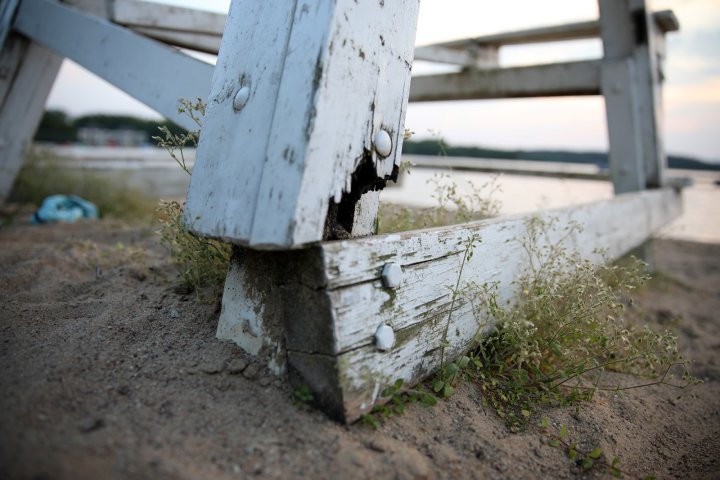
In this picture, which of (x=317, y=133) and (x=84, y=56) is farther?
(x=84, y=56)

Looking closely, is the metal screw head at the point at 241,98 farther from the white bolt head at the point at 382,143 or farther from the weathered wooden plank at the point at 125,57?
the weathered wooden plank at the point at 125,57

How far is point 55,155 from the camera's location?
15.4ft

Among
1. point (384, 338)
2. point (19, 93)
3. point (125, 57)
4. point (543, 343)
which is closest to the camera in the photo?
point (384, 338)

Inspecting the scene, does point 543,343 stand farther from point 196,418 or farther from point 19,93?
point 19,93

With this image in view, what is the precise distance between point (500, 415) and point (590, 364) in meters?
0.75

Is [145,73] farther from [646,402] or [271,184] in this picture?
[646,402]

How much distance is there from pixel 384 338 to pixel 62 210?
3.58 metres

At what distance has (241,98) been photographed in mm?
1312

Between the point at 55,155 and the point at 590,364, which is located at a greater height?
the point at 55,155

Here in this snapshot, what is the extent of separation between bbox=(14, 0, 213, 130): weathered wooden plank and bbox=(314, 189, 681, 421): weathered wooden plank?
3.61 feet

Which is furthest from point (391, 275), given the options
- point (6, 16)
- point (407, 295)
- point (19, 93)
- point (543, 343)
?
point (19, 93)

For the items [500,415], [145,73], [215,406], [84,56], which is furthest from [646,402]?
[84,56]

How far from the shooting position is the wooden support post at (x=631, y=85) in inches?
152

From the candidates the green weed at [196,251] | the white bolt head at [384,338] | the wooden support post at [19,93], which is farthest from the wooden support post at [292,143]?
the wooden support post at [19,93]
